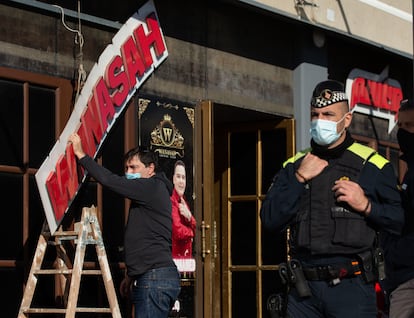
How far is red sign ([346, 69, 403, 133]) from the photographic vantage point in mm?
13766

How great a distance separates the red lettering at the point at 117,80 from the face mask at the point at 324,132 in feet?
12.5

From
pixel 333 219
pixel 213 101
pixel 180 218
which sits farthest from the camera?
pixel 213 101

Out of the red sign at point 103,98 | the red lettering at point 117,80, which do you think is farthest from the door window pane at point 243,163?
the red lettering at point 117,80

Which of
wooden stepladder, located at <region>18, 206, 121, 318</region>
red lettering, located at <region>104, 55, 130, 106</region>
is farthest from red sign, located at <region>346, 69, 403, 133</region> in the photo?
wooden stepladder, located at <region>18, 206, 121, 318</region>

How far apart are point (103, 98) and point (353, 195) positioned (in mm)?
4102

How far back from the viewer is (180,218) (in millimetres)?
10859

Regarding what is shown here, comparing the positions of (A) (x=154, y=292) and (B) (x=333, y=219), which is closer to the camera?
(B) (x=333, y=219)

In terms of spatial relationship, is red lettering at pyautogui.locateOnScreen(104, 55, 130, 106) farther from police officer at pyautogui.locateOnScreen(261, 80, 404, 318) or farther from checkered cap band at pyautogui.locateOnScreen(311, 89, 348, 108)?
police officer at pyautogui.locateOnScreen(261, 80, 404, 318)

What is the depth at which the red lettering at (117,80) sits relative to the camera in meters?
9.73

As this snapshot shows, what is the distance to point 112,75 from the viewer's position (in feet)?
32.0

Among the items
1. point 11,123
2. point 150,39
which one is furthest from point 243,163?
point 11,123

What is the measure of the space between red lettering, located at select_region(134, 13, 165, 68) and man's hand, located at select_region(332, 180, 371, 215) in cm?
455

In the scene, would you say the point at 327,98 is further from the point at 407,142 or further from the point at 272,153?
the point at 272,153

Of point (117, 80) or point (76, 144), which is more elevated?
point (117, 80)
